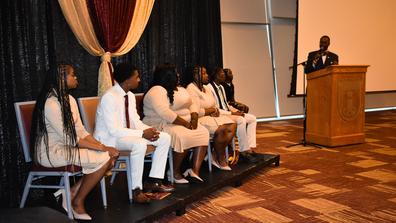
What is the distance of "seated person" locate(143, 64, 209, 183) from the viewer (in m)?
3.73

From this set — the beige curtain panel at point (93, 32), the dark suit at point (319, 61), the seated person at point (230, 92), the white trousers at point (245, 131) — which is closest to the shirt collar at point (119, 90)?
the beige curtain panel at point (93, 32)

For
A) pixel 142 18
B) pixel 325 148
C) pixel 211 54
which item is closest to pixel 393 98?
pixel 325 148

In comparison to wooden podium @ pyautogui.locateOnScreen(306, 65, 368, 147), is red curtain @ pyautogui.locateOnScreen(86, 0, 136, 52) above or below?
above

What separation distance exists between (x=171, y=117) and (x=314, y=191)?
55.8 inches

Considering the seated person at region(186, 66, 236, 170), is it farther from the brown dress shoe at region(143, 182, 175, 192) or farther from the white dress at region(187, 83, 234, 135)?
the brown dress shoe at region(143, 182, 175, 192)

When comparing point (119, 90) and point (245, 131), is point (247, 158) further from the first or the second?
point (119, 90)

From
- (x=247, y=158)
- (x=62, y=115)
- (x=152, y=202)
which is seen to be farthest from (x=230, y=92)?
(x=62, y=115)

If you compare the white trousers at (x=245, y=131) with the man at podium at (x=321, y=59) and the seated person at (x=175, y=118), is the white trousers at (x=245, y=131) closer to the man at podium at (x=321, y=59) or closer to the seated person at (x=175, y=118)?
the seated person at (x=175, y=118)

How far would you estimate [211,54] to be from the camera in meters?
5.56

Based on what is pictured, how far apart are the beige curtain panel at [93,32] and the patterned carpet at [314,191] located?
147 cm

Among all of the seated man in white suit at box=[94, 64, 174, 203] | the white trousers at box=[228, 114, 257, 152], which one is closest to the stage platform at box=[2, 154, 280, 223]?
the seated man in white suit at box=[94, 64, 174, 203]

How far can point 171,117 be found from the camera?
3.79 meters

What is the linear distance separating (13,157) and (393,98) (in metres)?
9.07

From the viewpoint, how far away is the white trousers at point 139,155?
10.5 feet
